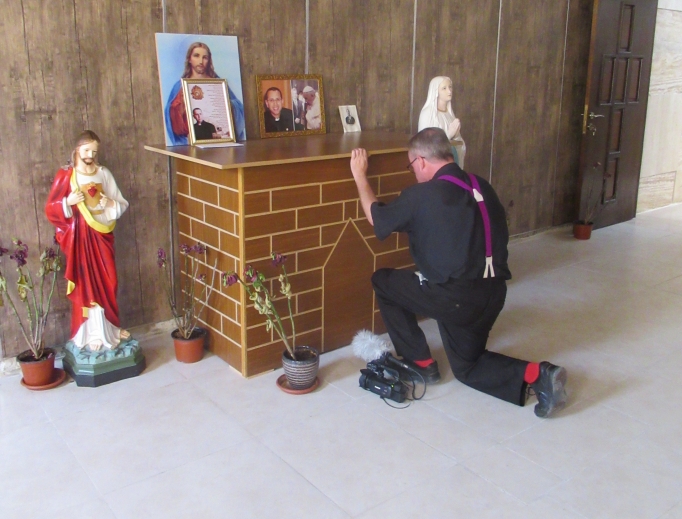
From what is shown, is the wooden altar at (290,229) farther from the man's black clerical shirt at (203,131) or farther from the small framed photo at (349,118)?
the small framed photo at (349,118)

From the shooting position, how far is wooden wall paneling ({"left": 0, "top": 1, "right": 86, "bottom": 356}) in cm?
301

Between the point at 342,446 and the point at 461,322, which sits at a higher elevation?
the point at 461,322

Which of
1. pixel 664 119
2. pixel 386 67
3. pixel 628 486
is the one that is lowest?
pixel 628 486

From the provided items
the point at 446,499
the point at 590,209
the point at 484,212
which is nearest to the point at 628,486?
the point at 446,499

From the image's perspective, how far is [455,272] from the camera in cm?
295

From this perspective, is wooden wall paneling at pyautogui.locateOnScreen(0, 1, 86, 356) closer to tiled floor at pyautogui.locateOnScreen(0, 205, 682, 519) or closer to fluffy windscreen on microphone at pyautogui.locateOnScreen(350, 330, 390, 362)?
tiled floor at pyautogui.locateOnScreen(0, 205, 682, 519)

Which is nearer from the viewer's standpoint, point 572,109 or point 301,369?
point 301,369

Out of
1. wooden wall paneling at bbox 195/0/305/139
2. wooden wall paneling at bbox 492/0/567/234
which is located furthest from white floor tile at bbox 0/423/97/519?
wooden wall paneling at bbox 492/0/567/234

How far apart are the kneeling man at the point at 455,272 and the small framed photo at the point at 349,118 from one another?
3.37ft

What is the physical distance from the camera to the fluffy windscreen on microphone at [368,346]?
337 centimetres

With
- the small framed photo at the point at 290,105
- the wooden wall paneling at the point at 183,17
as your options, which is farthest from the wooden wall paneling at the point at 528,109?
the wooden wall paneling at the point at 183,17

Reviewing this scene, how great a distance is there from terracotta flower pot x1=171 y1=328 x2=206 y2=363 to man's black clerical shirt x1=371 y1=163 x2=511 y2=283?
1081mm

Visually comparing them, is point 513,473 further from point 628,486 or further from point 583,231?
point 583,231

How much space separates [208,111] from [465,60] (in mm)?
2167
